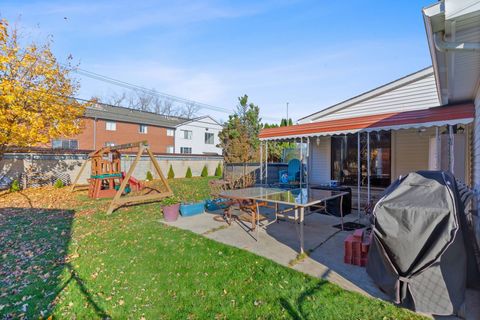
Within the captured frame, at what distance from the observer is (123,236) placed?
219 inches

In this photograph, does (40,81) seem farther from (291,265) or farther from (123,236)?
(291,265)

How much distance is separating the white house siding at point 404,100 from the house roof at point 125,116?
68.8 feet

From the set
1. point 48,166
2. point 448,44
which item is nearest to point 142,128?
point 48,166

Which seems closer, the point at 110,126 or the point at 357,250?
the point at 357,250

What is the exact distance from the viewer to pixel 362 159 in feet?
31.2

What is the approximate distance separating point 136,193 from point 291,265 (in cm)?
932

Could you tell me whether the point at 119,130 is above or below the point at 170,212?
above

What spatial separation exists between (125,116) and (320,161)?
22181 mm

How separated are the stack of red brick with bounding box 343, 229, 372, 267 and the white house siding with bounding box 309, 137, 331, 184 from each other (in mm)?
6439

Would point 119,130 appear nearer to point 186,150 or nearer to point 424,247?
point 186,150

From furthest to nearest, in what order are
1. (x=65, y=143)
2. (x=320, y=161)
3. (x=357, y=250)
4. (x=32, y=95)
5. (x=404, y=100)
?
1. (x=65, y=143)
2. (x=320, y=161)
3. (x=32, y=95)
4. (x=404, y=100)
5. (x=357, y=250)

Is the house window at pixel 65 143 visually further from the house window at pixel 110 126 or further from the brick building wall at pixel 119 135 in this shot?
the house window at pixel 110 126

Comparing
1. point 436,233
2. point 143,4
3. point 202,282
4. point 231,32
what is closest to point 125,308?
point 202,282

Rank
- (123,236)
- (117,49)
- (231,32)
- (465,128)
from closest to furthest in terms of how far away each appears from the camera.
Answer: (123,236), (465,128), (231,32), (117,49)
